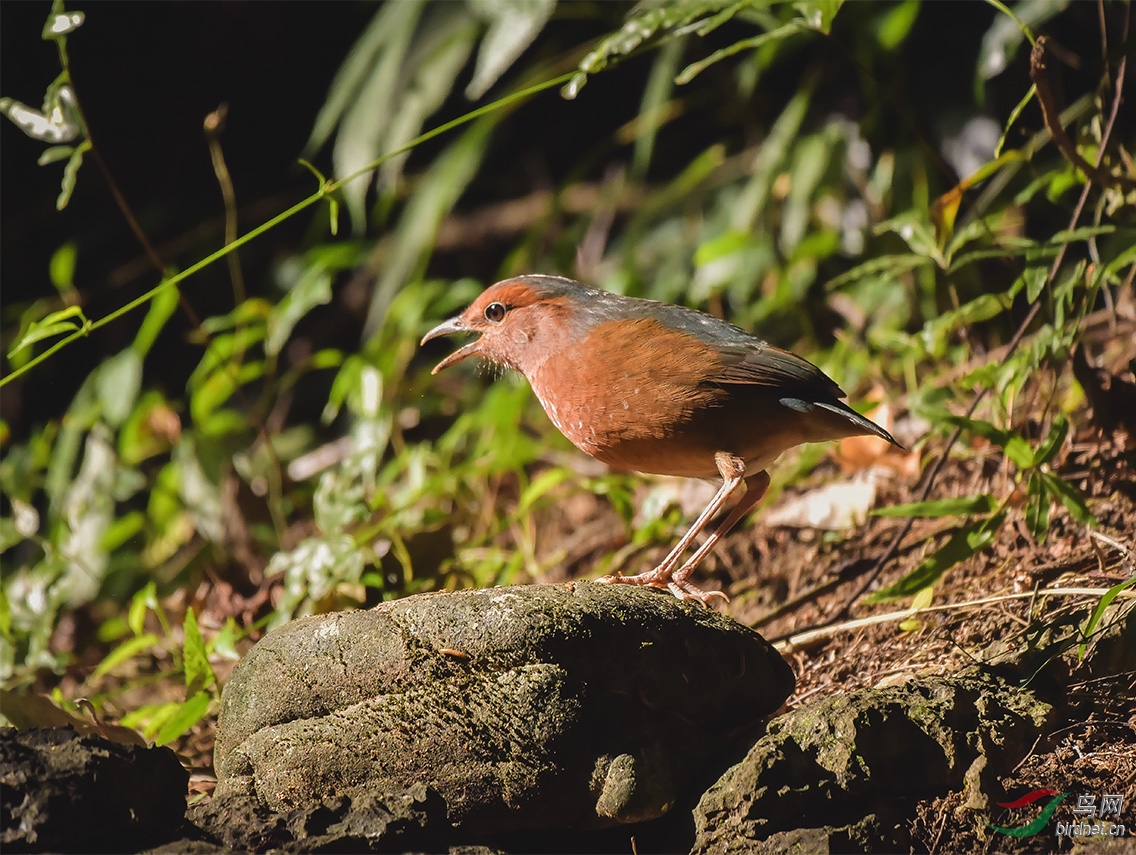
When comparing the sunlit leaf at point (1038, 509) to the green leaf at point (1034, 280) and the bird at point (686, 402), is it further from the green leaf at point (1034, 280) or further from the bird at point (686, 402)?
the green leaf at point (1034, 280)

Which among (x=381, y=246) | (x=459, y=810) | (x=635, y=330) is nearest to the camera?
(x=459, y=810)

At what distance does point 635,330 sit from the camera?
362 cm

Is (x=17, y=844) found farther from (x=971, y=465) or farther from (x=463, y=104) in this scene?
(x=463, y=104)

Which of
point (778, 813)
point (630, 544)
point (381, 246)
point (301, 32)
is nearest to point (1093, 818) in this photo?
point (778, 813)

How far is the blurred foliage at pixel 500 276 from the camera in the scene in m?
3.88

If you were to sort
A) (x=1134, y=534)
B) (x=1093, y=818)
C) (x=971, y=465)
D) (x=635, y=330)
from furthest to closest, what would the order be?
(x=971, y=465), (x=635, y=330), (x=1134, y=534), (x=1093, y=818)

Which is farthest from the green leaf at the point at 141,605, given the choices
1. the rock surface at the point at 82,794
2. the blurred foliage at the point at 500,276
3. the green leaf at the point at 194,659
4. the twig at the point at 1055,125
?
the twig at the point at 1055,125

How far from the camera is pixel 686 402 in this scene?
11.1ft

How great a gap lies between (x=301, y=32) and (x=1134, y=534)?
6821 millimetres

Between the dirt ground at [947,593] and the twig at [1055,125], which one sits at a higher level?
the twig at [1055,125]

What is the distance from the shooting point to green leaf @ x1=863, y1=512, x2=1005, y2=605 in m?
3.19

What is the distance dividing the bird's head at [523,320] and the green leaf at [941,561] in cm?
139

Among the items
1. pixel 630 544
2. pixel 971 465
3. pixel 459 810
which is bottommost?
pixel 630 544

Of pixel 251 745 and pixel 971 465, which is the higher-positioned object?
pixel 251 745
